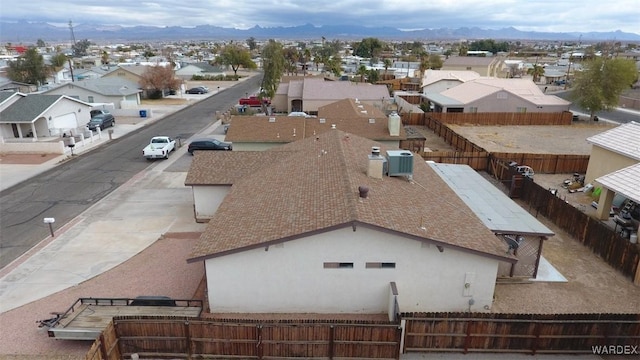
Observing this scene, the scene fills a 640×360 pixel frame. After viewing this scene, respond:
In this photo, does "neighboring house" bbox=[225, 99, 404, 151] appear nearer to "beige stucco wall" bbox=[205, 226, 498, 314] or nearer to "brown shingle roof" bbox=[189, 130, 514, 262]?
"brown shingle roof" bbox=[189, 130, 514, 262]

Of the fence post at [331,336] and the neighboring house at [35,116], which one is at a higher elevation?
the neighboring house at [35,116]

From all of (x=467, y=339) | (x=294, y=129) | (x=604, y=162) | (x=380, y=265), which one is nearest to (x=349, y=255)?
(x=380, y=265)

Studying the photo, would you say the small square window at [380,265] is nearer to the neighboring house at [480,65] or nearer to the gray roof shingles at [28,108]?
the gray roof shingles at [28,108]

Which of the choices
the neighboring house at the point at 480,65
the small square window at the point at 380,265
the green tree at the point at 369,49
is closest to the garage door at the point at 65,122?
the small square window at the point at 380,265

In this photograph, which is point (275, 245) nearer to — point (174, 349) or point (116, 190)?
point (174, 349)

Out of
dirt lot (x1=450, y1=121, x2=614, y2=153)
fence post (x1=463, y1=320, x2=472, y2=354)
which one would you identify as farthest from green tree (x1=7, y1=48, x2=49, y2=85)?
fence post (x1=463, y1=320, x2=472, y2=354)
